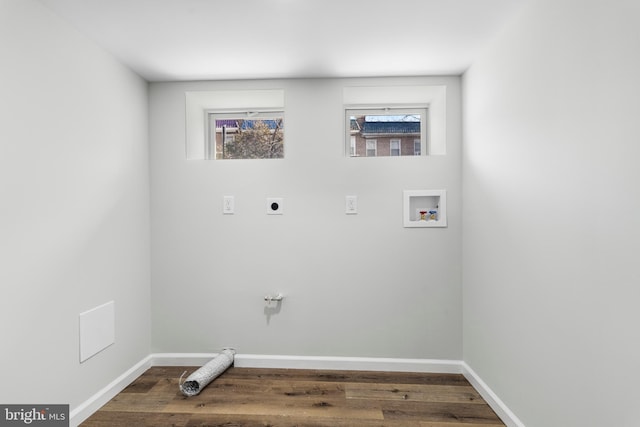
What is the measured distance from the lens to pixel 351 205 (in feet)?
7.56

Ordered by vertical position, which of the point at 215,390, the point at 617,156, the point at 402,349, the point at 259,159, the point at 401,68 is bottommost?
the point at 215,390

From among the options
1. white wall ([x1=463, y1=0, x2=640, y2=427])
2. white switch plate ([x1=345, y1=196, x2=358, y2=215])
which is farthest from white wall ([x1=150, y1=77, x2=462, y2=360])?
white wall ([x1=463, y1=0, x2=640, y2=427])

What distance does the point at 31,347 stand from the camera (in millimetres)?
1435

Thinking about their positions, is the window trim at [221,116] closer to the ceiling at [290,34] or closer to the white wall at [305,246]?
the white wall at [305,246]

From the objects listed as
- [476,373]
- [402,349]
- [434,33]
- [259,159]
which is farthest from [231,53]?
[476,373]

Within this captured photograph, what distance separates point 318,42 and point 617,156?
1.47 meters

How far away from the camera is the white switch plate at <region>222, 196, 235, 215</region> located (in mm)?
2342

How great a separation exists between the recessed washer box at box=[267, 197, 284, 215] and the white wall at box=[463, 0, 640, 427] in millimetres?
1318

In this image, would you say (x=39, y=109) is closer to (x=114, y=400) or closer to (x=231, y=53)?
(x=231, y=53)

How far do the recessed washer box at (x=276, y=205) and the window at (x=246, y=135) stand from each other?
393mm

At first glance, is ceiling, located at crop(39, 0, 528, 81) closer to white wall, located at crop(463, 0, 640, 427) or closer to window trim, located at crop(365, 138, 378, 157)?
white wall, located at crop(463, 0, 640, 427)

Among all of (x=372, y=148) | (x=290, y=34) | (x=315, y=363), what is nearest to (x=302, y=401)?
(x=315, y=363)

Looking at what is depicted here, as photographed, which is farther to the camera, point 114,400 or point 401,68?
point 401,68

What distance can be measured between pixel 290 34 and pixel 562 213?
1548 mm
